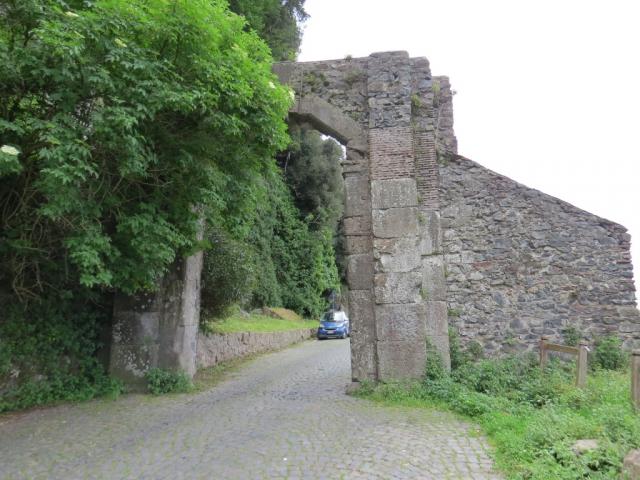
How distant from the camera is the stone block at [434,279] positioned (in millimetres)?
7676

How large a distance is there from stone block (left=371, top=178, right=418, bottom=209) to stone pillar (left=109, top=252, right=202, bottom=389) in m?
3.43

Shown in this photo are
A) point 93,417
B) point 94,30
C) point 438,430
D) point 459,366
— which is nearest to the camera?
point 94,30

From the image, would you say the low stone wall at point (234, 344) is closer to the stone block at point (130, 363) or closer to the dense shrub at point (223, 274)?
the dense shrub at point (223, 274)

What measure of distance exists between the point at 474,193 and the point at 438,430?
4804 mm

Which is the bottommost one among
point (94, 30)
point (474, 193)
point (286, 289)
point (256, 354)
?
point (256, 354)

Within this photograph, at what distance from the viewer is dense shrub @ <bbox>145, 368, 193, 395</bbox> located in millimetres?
7520

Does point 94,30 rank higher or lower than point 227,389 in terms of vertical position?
higher

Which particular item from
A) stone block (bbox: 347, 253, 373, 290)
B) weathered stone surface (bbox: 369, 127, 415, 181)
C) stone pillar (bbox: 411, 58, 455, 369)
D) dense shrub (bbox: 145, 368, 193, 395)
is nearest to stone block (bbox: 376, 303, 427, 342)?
stone pillar (bbox: 411, 58, 455, 369)

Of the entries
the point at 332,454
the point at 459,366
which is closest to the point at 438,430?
the point at 332,454

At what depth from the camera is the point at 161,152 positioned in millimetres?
6102

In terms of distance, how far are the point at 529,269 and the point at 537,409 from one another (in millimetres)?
3084

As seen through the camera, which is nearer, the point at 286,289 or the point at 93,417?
the point at 93,417

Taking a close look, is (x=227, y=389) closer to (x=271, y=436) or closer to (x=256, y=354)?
(x=271, y=436)

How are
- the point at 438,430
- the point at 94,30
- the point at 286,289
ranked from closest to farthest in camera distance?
the point at 94,30 → the point at 438,430 → the point at 286,289
